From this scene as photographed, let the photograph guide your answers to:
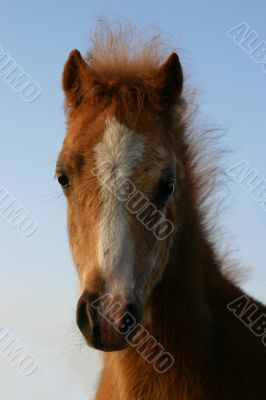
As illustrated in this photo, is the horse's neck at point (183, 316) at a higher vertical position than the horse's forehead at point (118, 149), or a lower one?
lower

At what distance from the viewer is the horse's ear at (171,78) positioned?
5.30m

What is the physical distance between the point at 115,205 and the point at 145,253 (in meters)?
0.43

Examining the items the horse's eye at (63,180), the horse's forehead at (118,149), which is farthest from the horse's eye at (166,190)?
the horse's eye at (63,180)

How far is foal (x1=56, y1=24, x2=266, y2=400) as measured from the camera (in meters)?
4.20

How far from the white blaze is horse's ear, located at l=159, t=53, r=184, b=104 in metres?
0.71

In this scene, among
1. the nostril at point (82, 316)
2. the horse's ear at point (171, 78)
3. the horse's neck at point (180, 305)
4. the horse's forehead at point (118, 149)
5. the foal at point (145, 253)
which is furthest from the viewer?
the horse's ear at point (171, 78)

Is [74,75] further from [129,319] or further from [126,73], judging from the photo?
[129,319]

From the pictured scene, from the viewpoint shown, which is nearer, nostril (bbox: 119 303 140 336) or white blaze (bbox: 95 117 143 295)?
nostril (bbox: 119 303 140 336)

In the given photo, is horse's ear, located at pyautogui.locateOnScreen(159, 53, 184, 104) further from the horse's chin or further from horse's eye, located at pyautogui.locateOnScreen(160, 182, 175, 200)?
the horse's chin

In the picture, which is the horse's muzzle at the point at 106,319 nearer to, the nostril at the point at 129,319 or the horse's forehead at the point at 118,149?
the nostril at the point at 129,319

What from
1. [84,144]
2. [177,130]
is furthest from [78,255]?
[177,130]

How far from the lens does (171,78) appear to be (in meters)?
5.35

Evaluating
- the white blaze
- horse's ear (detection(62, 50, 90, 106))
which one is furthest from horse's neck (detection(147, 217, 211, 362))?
horse's ear (detection(62, 50, 90, 106))

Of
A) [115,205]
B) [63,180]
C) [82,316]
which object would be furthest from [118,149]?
[82,316]
